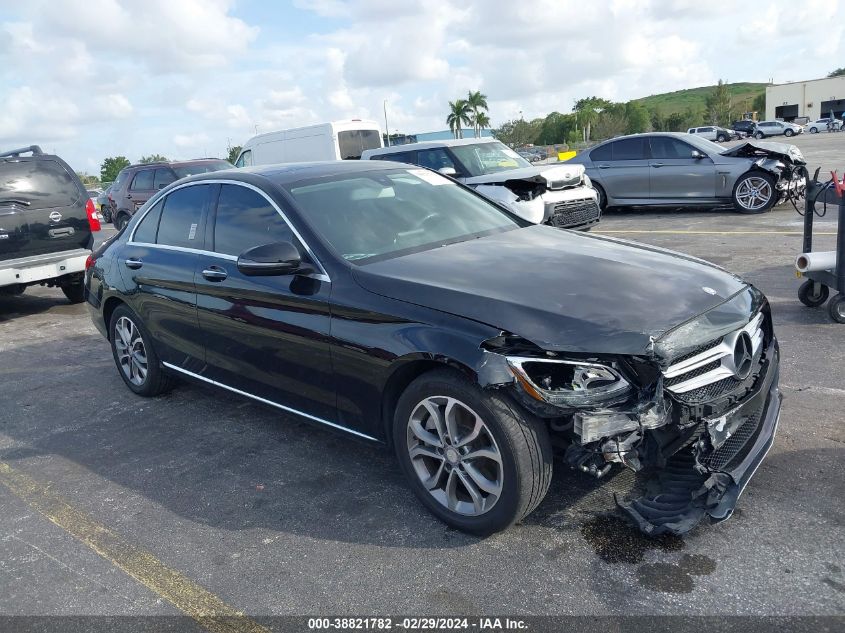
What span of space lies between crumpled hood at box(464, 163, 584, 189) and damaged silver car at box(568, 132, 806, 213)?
335 cm

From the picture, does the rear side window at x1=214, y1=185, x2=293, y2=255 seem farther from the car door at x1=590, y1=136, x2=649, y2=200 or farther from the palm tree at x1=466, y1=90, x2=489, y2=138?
the palm tree at x1=466, y1=90, x2=489, y2=138

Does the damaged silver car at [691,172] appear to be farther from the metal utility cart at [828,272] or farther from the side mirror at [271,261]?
the side mirror at [271,261]

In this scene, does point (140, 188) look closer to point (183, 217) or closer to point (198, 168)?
point (198, 168)

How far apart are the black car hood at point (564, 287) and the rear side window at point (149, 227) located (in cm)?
234

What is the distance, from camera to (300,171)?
4.55 metres

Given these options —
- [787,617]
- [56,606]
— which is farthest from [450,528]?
[56,606]

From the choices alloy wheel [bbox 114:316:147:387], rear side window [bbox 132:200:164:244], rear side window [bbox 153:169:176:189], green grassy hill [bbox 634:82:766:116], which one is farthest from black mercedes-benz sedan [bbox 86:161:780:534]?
green grassy hill [bbox 634:82:766:116]

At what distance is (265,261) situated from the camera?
146 inches

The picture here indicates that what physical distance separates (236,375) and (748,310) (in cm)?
294

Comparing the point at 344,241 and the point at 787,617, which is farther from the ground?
the point at 344,241

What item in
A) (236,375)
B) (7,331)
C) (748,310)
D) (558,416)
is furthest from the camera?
(7,331)

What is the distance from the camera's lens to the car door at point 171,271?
476 cm

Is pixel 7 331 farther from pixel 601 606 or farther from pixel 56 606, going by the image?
pixel 601 606

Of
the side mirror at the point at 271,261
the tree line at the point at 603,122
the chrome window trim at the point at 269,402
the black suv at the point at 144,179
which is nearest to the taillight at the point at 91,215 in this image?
the chrome window trim at the point at 269,402
